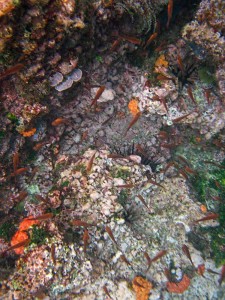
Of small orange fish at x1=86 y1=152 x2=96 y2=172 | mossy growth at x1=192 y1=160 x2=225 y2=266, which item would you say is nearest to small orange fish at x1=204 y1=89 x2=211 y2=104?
mossy growth at x1=192 y1=160 x2=225 y2=266

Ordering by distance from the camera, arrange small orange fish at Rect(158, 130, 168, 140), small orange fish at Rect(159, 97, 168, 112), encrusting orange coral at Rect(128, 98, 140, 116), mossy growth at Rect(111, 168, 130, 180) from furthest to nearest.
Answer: encrusting orange coral at Rect(128, 98, 140, 116)
small orange fish at Rect(158, 130, 168, 140)
small orange fish at Rect(159, 97, 168, 112)
mossy growth at Rect(111, 168, 130, 180)

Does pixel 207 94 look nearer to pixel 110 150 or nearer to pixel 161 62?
pixel 161 62

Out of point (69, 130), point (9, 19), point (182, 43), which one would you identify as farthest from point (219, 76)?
point (9, 19)

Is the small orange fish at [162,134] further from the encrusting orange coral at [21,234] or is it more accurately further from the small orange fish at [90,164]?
the encrusting orange coral at [21,234]

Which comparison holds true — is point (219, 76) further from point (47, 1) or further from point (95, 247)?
point (95, 247)

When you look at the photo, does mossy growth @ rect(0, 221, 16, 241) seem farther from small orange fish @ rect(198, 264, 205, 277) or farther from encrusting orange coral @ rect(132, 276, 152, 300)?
small orange fish @ rect(198, 264, 205, 277)

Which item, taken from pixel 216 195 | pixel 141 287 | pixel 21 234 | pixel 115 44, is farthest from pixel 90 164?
pixel 216 195
